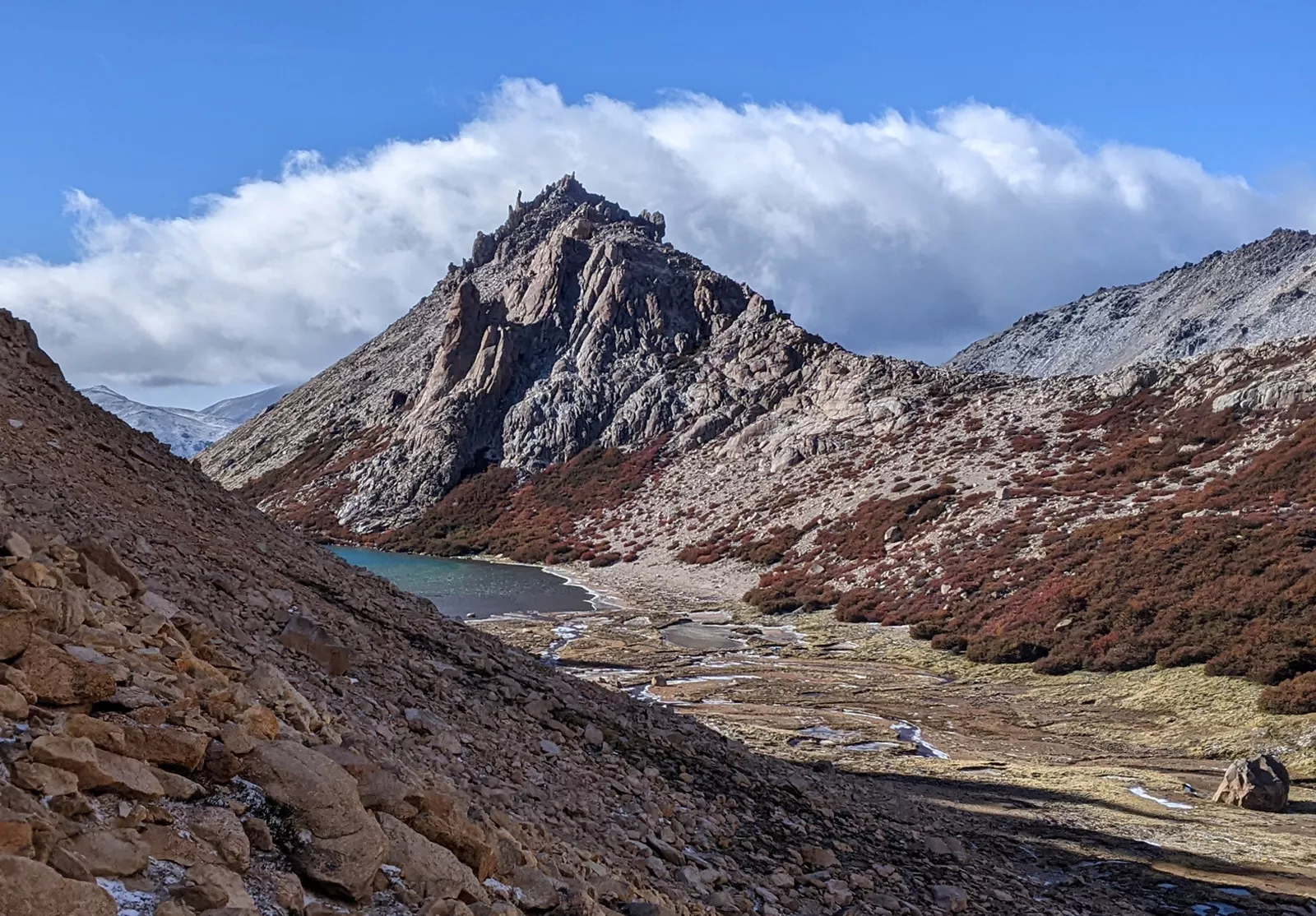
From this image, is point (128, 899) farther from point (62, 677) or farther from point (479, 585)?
point (479, 585)

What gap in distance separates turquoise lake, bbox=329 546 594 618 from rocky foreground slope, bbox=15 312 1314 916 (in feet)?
112

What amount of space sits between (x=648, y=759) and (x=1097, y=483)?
172ft

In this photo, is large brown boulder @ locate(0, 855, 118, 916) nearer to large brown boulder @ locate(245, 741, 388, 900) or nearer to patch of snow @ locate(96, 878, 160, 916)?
patch of snow @ locate(96, 878, 160, 916)

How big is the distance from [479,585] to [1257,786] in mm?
56946

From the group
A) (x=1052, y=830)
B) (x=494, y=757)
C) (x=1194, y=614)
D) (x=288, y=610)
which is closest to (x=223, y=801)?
(x=494, y=757)

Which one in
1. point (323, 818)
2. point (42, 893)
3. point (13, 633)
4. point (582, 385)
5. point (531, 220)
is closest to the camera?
point (42, 893)

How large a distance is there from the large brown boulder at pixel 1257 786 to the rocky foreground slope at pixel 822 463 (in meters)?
8.81

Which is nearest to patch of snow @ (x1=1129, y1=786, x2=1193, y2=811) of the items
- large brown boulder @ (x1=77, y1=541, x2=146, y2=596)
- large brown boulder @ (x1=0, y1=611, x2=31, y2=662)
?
large brown boulder @ (x1=77, y1=541, x2=146, y2=596)

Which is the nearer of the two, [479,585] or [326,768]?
[326,768]

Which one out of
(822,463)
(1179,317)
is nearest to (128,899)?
(822,463)

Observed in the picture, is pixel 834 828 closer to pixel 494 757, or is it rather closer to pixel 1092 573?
pixel 494 757

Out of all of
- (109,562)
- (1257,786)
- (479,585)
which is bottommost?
(1257,786)

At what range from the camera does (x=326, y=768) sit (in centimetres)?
620

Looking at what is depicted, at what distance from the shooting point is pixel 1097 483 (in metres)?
57.6
